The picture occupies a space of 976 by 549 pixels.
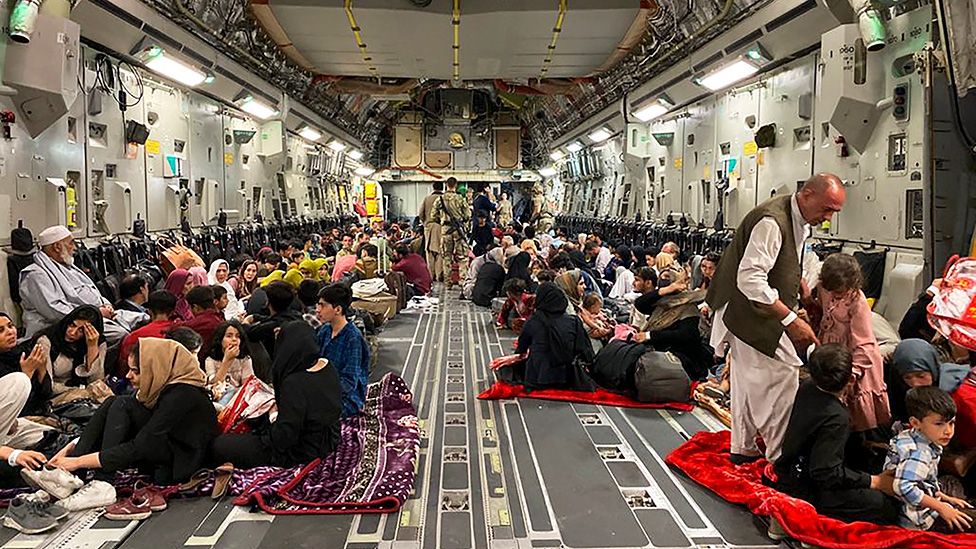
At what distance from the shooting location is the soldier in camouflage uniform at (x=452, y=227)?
1313 centimetres

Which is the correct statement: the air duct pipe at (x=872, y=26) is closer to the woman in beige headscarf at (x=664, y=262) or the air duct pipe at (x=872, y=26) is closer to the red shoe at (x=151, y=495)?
the woman in beige headscarf at (x=664, y=262)

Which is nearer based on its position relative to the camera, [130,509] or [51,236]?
[130,509]

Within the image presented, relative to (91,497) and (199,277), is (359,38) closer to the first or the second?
(199,277)

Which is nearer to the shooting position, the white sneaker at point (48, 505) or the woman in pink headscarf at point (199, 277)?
the white sneaker at point (48, 505)

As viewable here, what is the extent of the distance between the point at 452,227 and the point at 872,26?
28.5 ft

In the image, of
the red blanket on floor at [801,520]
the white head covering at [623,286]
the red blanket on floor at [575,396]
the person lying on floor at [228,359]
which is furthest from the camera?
the white head covering at [623,286]

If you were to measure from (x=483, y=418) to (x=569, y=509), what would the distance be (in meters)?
1.65

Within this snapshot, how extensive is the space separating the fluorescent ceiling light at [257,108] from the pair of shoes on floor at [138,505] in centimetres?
882

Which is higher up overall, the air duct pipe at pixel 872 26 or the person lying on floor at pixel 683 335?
the air duct pipe at pixel 872 26

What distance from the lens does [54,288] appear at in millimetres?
5754

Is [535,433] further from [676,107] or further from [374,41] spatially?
[676,107]

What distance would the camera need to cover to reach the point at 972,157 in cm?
505

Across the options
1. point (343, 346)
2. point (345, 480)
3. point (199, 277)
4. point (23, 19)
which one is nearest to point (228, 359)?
point (343, 346)

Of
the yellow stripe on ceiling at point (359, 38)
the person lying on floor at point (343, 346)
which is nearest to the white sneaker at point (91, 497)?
the person lying on floor at point (343, 346)
